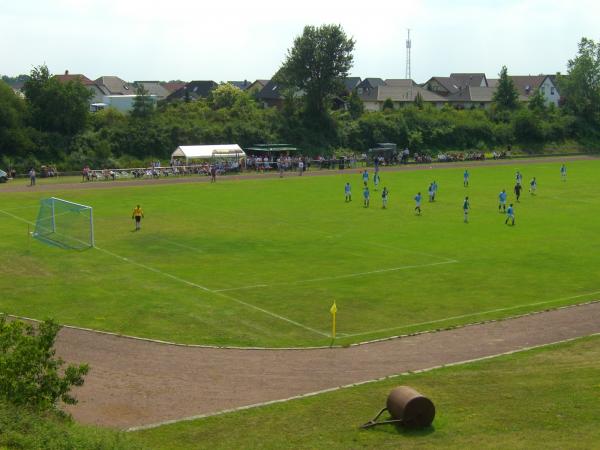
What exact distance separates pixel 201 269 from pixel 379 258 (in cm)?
854

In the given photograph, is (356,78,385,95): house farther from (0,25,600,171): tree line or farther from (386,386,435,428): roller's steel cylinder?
(386,386,435,428): roller's steel cylinder

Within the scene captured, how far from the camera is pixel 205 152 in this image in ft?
284

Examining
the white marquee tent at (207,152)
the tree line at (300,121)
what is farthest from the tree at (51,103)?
the white marquee tent at (207,152)

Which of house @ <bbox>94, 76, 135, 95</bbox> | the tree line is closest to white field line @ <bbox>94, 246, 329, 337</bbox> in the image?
the tree line

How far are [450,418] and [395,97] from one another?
130 metres

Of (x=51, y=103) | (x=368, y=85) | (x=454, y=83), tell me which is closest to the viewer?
(x=51, y=103)

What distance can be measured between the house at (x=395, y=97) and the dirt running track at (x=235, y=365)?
116 m

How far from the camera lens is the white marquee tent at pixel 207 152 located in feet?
281

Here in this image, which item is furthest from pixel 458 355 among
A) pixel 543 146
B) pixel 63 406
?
pixel 543 146

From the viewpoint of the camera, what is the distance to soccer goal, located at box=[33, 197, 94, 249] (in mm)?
44125

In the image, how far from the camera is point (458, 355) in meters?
24.8

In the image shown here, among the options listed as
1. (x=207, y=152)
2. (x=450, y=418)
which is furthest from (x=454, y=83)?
(x=450, y=418)

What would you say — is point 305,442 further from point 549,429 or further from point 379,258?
point 379,258

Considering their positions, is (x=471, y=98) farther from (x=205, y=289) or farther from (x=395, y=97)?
(x=205, y=289)
